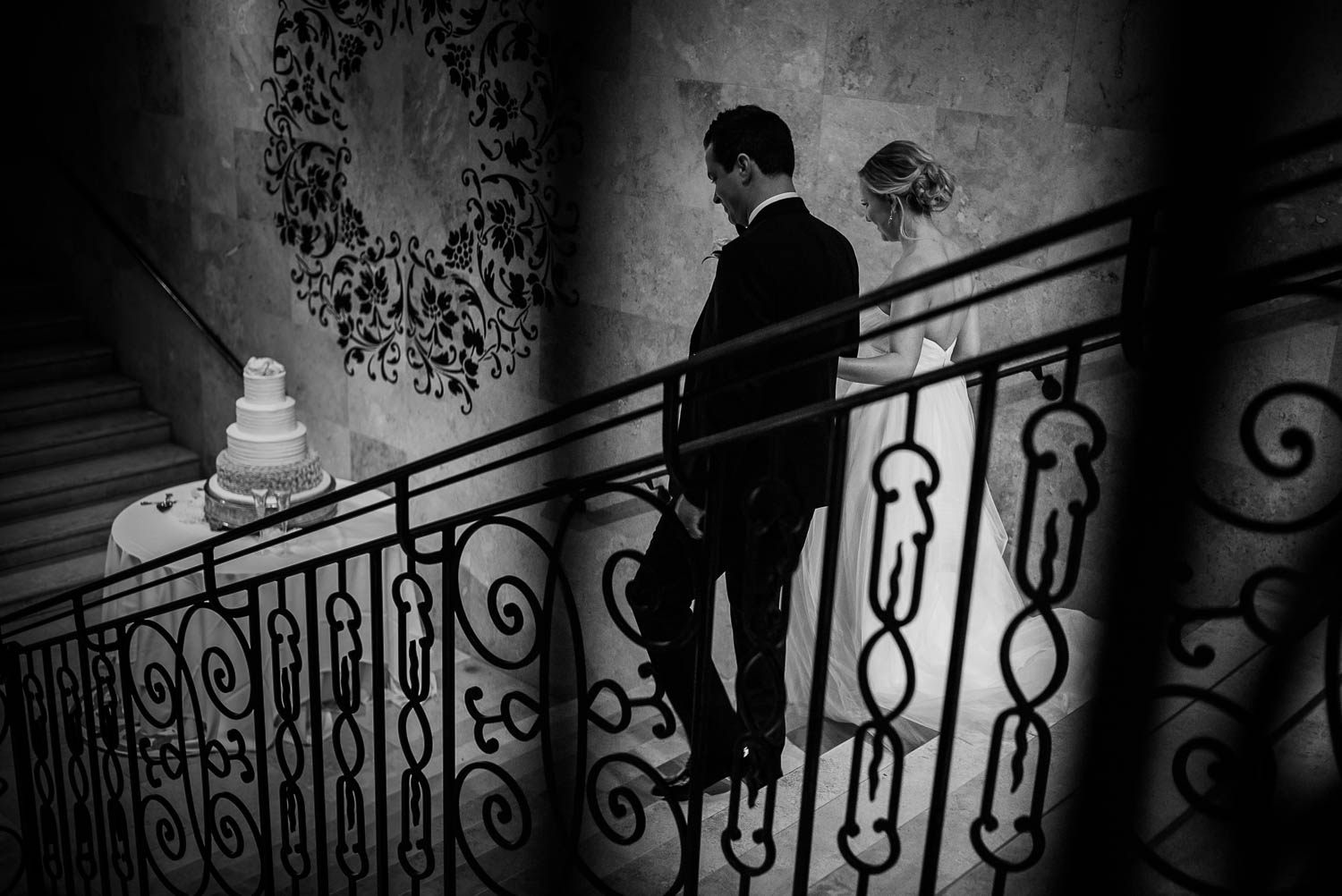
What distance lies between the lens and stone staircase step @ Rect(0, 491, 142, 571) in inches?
230

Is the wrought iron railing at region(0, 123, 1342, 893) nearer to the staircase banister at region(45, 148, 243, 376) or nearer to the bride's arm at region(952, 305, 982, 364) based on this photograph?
the bride's arm at region(952, 305, 982, 364)

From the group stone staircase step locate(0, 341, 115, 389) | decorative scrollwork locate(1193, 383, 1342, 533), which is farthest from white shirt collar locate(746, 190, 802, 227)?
stone staircase step locate(0, 341, 115, 389)

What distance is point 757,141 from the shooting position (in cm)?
271

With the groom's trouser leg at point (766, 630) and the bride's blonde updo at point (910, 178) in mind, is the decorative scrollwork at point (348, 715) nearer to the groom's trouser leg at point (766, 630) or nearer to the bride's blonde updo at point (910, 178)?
the groom's trouser leg at point (766, 630)

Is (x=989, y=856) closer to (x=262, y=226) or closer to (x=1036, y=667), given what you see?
(x=1036, y=667)

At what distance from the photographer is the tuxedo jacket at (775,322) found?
2.45 meters

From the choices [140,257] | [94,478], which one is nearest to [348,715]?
[94,478]

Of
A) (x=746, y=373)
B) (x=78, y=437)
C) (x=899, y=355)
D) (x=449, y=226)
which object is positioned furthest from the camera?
(x=78, y=437)

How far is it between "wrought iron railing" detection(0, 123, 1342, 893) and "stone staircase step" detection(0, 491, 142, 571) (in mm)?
545

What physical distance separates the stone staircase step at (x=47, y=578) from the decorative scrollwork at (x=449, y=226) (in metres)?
1.71

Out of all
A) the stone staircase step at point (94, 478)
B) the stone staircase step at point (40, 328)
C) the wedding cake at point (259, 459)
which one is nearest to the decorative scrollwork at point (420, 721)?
the wedding cake at point (259, 459)

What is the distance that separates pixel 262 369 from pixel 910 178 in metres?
2.55

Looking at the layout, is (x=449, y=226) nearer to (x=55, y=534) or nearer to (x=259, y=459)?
(x=259, y=459)

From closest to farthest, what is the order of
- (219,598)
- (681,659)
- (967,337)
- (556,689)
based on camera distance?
1. (681,659)
2. (967,337)
3. (219,598)
4. (556,689)
